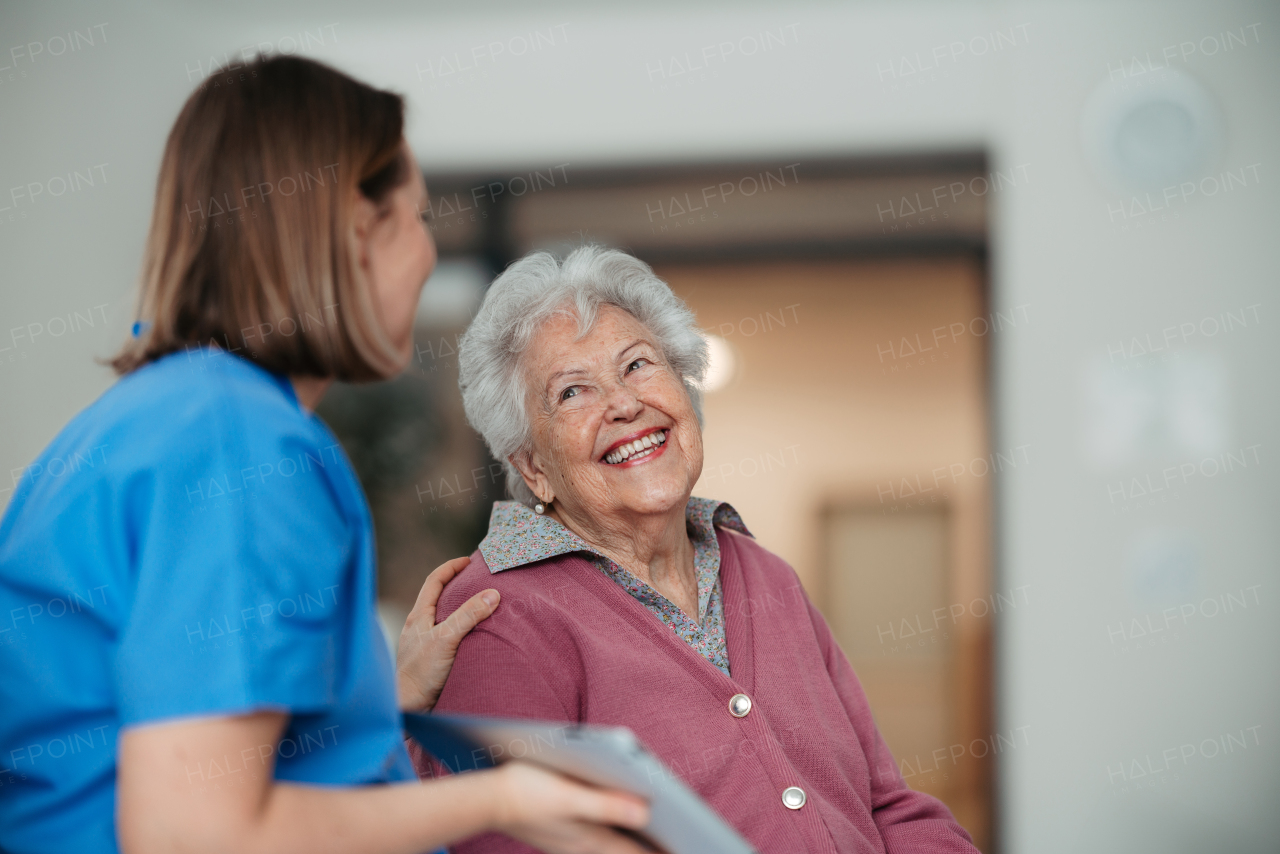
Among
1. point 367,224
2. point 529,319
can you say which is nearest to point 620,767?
point 367,224

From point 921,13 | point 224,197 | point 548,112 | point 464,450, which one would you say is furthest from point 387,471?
point 224,197

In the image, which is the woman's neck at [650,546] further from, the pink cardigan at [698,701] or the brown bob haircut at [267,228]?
the brown bob haircut at [267,228]

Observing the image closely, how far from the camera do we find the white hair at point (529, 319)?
5.57ft

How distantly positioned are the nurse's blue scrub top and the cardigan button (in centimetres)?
75

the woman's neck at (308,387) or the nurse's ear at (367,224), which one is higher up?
the nurse's ear at (367,224)

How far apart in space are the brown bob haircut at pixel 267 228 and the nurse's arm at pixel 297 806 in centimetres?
31

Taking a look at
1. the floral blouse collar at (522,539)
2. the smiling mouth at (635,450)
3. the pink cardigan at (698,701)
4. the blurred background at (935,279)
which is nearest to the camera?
the pink cardigan at (698,701)

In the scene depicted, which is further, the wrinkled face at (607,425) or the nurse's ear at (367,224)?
the wrinkled face at (607,425)

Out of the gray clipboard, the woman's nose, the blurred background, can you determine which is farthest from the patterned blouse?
the blurred background

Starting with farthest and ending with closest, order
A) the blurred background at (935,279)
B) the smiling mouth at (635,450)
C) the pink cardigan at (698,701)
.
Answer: the blurred background at (935,279), the smiling mouth at (635,450), the pink cardigan at (698,701)

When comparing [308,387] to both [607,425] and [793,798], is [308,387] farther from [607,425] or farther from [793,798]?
[793,798]

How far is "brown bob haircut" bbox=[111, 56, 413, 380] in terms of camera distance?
32.3 inches

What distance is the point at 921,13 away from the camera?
138 inches

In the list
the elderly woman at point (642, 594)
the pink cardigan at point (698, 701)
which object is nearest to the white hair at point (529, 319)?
the elderly woman at point (642, 594)
